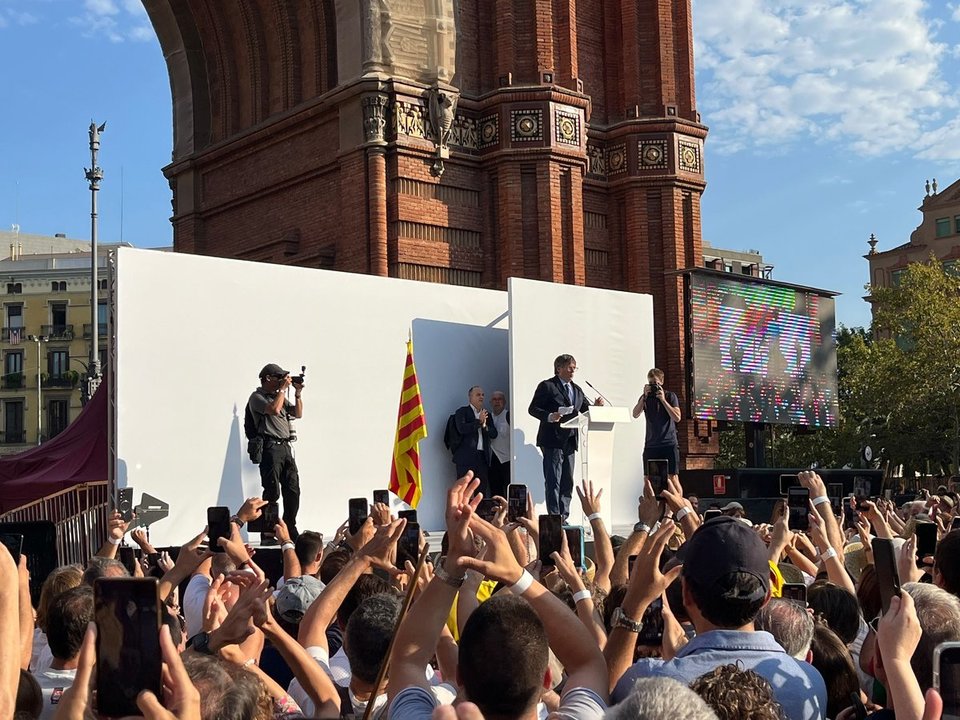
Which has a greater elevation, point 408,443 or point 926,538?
point 408,443

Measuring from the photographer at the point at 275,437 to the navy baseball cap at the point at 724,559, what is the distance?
28.9ft

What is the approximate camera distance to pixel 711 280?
1822 centimetres

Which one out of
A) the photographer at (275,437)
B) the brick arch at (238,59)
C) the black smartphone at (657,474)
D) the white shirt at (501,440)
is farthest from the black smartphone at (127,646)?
the brick arch at (238,59)

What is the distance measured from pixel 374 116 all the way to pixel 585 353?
4.87m

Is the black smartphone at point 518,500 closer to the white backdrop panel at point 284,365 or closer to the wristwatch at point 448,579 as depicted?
the wristwatch at point 448,579

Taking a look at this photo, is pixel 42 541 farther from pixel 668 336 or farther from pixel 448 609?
pixel 668 336

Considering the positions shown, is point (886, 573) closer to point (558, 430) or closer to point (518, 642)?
point (518, 642)

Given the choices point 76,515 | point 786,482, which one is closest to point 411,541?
point 786,482

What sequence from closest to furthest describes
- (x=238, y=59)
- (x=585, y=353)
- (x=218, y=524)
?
1. (x=218, y=524)
2. (x=585, y=353)
3. (x=238, y=59)

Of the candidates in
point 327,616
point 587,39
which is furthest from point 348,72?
point 327,616

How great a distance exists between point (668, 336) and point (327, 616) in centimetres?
1706

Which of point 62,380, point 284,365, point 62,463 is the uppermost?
point 62,380

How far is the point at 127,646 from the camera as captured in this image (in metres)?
2.22

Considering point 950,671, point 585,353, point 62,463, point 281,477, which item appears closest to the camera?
point 950,671
